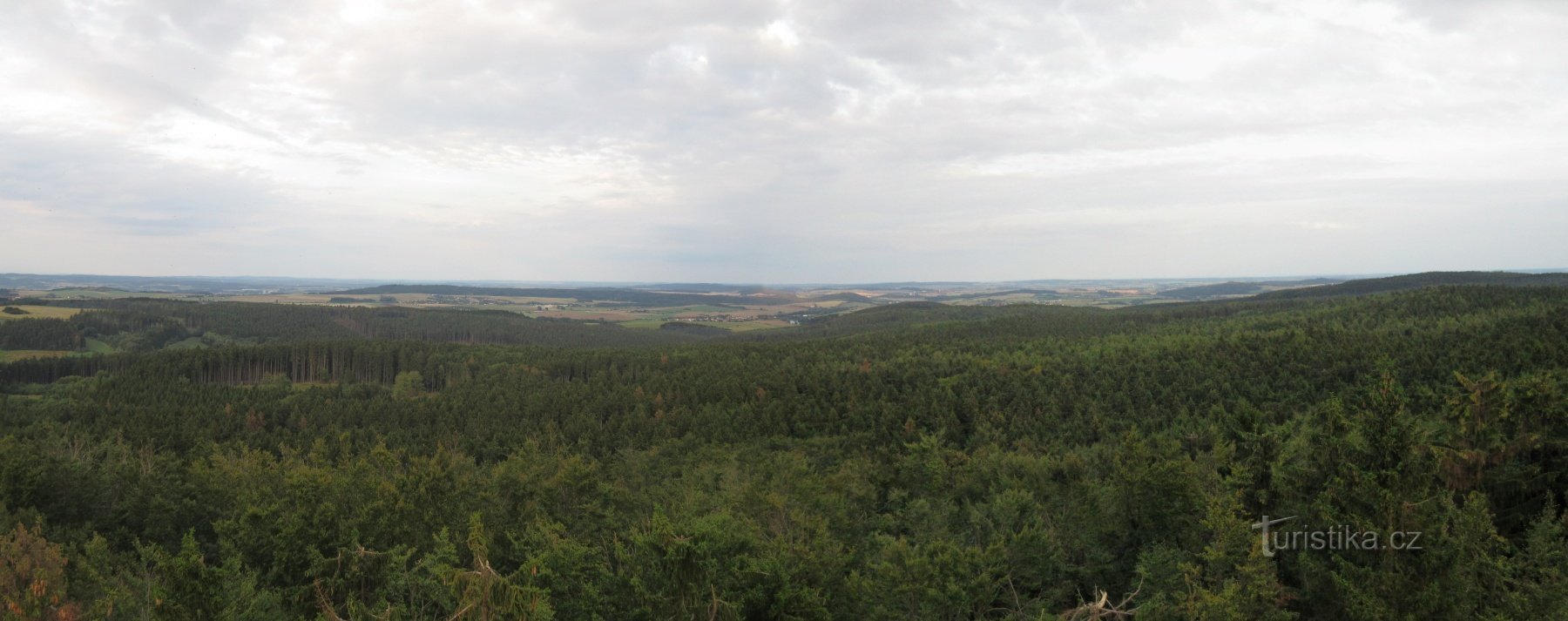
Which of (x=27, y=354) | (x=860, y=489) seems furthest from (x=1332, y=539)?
(x=27, y=354)

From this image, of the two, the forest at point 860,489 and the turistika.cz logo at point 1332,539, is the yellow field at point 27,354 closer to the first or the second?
the forest at point 860,489

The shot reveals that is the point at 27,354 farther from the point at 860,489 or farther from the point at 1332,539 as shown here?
the point at 1332,539

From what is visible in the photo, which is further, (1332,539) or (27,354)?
(27,354)

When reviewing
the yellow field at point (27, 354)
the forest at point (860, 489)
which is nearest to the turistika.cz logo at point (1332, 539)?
the forest at point (860, 489)

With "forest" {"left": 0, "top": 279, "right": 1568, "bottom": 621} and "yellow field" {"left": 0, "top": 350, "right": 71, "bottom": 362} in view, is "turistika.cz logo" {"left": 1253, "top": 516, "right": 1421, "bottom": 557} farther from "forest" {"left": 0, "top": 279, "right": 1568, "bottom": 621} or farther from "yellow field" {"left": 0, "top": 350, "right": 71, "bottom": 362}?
"yellow field" {"left": 0, "top": 350, "right": 71, "bottom": 362}

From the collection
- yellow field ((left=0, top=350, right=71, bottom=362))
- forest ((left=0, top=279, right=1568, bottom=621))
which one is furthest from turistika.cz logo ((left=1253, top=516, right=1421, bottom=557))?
yellow field ((left=0, top=350, right=71, bottom=362))

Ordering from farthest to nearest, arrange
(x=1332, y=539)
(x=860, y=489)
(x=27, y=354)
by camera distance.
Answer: (x=27, y=354) → (x=860, y=489) → (x=1332, y=539)

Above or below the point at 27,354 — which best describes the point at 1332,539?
above

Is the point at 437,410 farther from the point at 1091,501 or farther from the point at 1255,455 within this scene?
the point at 1255,455

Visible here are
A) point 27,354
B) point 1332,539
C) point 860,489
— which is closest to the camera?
point 1332,539
